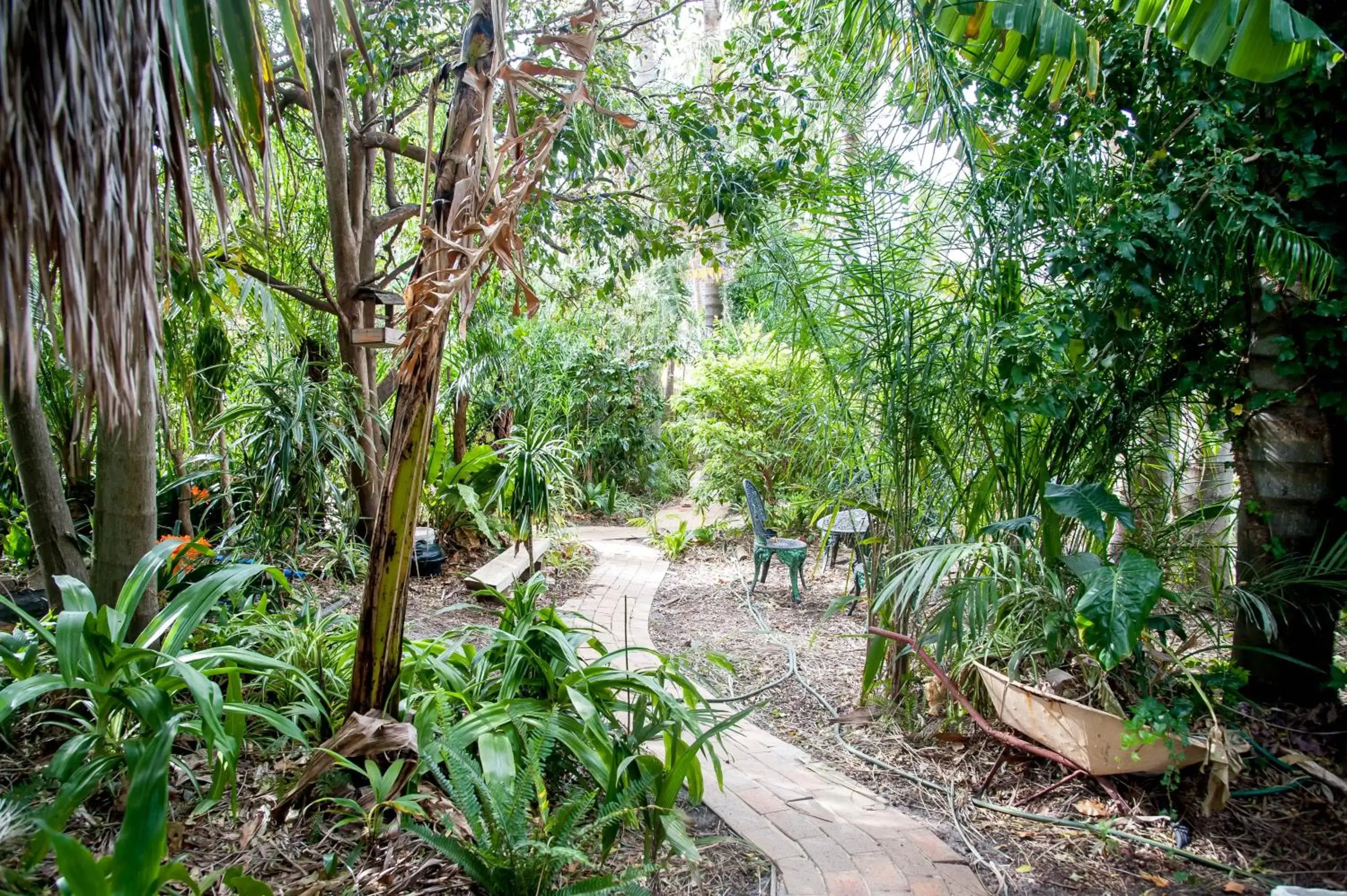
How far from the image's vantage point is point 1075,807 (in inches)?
110

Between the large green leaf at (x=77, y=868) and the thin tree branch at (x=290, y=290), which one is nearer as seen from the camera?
the large green leaf at (x=77, y=868)

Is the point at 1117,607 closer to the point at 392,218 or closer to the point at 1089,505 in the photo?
the point at 1089,505

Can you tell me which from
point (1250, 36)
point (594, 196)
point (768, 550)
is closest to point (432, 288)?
point (1250, 36)

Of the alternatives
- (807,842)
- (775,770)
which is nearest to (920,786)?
(775,770)

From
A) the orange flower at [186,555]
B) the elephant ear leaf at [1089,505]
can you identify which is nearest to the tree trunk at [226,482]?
the orange flower at [186,555]

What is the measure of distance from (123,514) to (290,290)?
7.92 feet

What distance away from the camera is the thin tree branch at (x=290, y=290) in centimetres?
442

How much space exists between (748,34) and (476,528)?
4.22m

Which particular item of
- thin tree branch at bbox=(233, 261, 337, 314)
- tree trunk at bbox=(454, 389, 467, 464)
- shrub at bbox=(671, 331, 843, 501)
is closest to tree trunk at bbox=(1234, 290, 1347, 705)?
thin tree branch at bbox=(233, 261, 337, 314)

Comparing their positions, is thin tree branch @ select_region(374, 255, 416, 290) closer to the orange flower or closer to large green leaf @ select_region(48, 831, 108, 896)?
the orange flower

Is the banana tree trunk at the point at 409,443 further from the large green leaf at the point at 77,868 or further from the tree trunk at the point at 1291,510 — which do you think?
the tree trunk at the point at 1291,510

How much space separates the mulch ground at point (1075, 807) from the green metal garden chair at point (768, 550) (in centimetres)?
188

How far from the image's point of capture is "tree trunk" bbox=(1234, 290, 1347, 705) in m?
3.05

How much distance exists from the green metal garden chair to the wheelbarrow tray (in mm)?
3241
